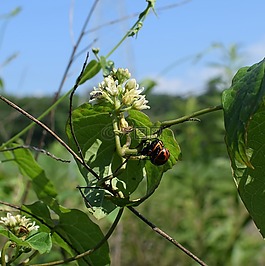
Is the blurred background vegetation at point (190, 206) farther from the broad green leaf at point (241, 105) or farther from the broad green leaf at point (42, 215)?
the broad green leaf at point (241, 105)

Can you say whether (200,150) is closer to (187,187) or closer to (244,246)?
(187,187)

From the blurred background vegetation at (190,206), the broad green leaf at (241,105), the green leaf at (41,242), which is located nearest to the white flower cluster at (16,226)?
the green leaf at (41,242)

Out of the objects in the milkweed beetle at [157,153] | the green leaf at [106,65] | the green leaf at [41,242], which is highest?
the green leaf at [106,65]

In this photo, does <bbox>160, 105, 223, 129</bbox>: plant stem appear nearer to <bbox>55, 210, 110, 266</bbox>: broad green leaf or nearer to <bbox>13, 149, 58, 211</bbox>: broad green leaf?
<bbox>55, 210, 110, 266</bbox>: broad green leaf

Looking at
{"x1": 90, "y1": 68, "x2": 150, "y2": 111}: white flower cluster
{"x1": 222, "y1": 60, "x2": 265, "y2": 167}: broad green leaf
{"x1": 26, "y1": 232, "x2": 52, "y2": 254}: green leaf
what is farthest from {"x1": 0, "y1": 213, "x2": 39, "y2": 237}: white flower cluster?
{"x1": 222, "y1": 60, "x2": 265, "y2": 167}: broad green leaf

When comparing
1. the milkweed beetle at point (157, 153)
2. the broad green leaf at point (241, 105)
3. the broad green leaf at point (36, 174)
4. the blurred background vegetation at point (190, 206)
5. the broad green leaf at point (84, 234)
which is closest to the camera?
the broad green leaf at point (241, 105)

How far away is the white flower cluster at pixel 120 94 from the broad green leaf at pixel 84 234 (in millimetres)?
163

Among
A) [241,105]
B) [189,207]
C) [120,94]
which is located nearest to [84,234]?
[120,94]

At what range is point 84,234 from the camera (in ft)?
2.36

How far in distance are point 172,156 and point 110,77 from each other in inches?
4.3

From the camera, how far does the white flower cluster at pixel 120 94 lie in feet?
2.03

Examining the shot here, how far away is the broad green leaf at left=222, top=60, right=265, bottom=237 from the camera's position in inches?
18.5

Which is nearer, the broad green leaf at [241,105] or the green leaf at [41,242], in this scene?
the broad green leaf at [241,105]

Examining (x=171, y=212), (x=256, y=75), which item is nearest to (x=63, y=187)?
(x=171, y=212)
